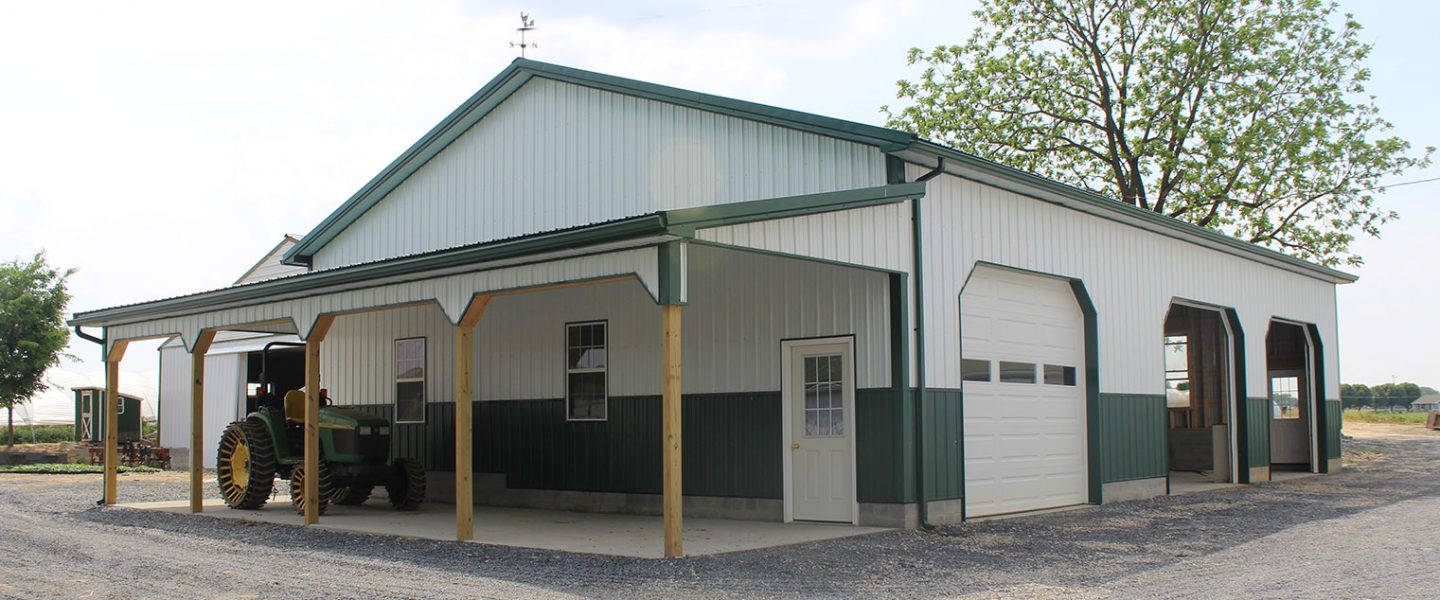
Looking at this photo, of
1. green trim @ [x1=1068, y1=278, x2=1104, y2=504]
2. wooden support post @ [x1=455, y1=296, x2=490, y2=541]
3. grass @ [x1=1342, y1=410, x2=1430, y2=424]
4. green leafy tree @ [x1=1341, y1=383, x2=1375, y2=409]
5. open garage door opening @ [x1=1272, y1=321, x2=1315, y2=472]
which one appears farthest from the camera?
green leafy tree @ [x1=1341, y1=383, x2=1375, y2=409]

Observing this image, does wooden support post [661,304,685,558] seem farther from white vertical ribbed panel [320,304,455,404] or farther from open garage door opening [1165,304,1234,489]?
open garage door opening [1165,304,1234,489]

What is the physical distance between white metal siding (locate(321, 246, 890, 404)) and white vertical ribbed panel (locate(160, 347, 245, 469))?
8.99 meters

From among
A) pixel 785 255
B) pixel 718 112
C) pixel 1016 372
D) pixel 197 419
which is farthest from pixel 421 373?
pixel 785 255

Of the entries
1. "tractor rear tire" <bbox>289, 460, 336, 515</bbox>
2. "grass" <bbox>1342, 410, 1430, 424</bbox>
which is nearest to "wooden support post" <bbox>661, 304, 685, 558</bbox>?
"tractor rear tire" <bbox>289, 460, 336, 515</bbox>

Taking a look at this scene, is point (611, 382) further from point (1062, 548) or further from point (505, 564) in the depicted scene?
point (1062, 548)

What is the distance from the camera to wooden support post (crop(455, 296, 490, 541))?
1102 cm

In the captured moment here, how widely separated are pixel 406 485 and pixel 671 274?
6.82 meters

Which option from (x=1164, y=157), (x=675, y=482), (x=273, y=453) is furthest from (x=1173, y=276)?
(x=1164, y=157)

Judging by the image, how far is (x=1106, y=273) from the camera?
1559cm

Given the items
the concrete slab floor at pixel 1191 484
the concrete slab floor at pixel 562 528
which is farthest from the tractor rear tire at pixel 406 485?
the concrete slab floor at pixel 1191 484

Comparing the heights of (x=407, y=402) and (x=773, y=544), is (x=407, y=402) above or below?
above

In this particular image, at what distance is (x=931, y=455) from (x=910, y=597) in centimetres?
403

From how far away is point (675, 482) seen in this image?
9.51m

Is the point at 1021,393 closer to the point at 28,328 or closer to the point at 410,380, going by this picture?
Answer: the point at 410,380
